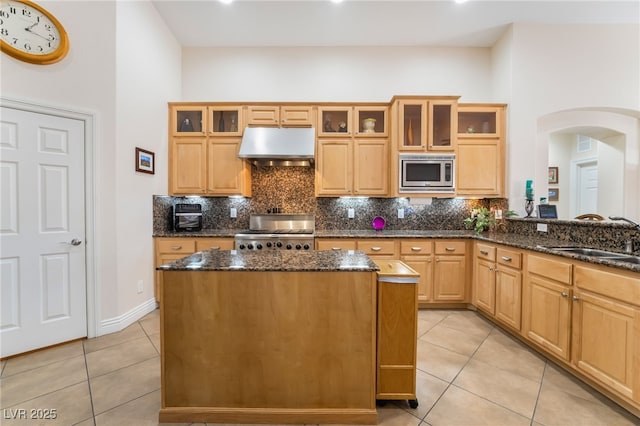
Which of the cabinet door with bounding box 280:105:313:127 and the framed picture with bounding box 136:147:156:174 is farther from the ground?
the cabinet door with bounding box 280:105:313:127

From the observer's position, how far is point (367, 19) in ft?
10.7

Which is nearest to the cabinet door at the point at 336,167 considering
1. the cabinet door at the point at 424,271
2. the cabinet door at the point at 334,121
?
the cabinet door at the point at 334,121

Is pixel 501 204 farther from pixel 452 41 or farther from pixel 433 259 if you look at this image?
pixel 452 41

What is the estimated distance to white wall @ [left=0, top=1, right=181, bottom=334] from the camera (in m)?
2.33

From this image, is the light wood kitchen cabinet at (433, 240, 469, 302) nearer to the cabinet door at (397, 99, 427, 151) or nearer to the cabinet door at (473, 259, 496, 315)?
the cabinet door at (473, 259, 496, 315)

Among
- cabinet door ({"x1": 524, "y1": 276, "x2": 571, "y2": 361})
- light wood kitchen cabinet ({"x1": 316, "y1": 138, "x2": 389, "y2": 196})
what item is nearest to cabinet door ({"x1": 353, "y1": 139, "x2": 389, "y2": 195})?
light wood kitchen cabinet ({"x1": 316, "y1": 138, "x2": 389, "y2": 196})

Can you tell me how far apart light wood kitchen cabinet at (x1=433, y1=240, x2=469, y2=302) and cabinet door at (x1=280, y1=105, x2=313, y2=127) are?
2.36 metres

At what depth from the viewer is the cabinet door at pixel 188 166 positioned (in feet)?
11.6

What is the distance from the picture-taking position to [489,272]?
287 cm

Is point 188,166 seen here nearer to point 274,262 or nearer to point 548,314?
point 274,262

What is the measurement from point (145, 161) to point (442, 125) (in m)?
3.74

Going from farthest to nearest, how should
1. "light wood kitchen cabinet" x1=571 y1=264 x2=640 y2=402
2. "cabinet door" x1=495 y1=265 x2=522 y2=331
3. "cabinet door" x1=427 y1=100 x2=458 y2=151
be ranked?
"cabinet door" x1=427 y1=100 x2=458 y2=151, "cabinet door" x1=495 y1=265 x2=522 y2=331, "light wood kitchen cabinet" x1=571 y1=264 x2=640 y2=402

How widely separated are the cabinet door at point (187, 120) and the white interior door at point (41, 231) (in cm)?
116

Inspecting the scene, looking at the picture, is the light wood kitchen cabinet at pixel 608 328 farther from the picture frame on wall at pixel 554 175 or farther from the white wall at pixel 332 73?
the picture frame on wall at pixel 554 175
